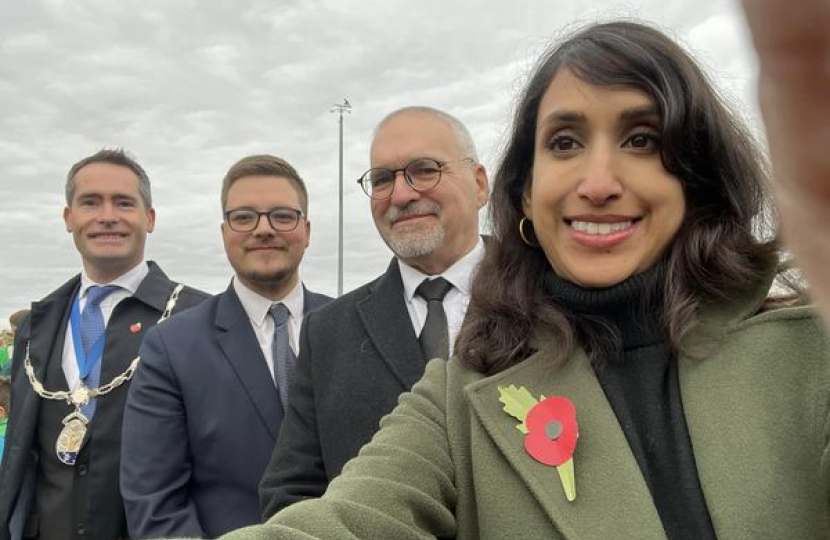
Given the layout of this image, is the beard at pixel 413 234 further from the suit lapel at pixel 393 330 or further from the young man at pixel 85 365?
the young man at pixel 85 365

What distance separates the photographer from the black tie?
2.70m

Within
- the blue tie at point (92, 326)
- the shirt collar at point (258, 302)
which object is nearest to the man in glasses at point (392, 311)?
the shirt collar at point (258, 302)

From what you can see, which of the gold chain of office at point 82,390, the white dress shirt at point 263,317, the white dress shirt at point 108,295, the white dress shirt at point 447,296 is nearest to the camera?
the white dress shirt at point 447,296

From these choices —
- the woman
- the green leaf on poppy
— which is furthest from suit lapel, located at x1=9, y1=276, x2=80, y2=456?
the green leaf on poppy

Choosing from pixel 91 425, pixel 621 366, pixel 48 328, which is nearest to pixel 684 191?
pixel 621 366

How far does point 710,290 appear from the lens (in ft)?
5.38

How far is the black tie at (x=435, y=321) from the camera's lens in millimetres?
2701

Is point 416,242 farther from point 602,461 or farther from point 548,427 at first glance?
point 602,461

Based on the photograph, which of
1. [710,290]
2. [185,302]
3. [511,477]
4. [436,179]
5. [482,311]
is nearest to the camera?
[511,477]

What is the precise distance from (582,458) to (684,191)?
0.64m

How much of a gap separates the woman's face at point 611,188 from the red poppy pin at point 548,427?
0.92ft

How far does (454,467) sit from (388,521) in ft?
0.82

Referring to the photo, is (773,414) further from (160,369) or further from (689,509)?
(160,369)

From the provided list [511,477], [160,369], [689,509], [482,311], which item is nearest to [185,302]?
[160,369]
